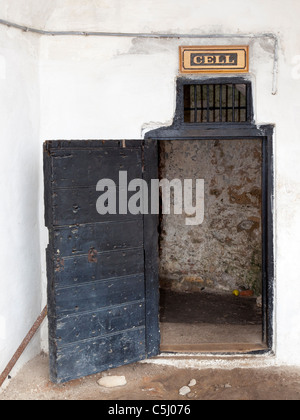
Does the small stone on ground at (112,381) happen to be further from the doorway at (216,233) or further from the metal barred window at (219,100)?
the metal barred window at (219,100)

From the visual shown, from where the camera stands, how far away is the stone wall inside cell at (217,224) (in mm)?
6352

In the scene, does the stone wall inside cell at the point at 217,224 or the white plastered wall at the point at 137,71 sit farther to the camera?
the stone wall inside cell at the point at 217,224

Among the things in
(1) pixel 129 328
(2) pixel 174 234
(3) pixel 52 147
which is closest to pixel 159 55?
(3) pixel 52 147

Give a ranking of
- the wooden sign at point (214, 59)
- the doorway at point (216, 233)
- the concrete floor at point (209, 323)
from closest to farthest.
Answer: the wooden sign at point (214, 59) < the concrete floor at point (209, 323) < the doorway at point (216, 233)

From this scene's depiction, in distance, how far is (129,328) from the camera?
3.92 metres

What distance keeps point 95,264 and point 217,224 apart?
3124mm

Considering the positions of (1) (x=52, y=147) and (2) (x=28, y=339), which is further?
(2) (x=28, y=339)

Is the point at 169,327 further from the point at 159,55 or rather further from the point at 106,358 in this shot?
the point at 159,55

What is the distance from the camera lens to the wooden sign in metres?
3.96


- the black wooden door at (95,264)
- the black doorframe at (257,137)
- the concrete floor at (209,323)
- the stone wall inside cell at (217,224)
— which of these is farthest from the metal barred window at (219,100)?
the concrete floor at (209,323)

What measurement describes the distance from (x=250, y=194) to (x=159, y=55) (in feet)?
9.50

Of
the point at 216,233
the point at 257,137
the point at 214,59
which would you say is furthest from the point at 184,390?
the point at 216,233

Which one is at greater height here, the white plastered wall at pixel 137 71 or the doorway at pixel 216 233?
the white plastered wall at pixel 137 71

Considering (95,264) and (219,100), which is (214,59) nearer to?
(219,100)
